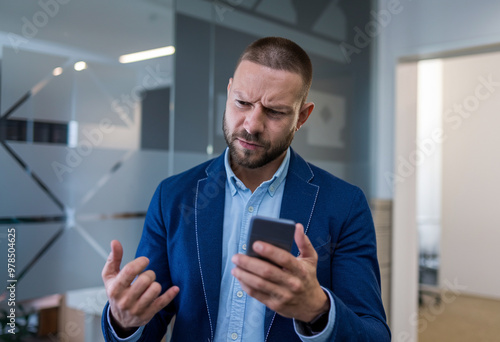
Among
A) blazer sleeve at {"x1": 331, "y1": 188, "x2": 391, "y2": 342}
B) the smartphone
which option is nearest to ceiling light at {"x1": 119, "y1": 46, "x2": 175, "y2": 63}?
blazer sleeve at {"x1": 331, "y1": 188, "x2": 391, "y2": 342}

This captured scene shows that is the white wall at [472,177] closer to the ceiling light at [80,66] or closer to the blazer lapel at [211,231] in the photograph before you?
the ceiling light at [80,66]

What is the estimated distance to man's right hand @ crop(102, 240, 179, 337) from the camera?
0.99m

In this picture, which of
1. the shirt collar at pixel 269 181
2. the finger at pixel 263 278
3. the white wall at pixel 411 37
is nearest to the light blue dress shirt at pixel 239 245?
the shirt collar at pixel 269 181

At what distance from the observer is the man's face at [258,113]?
4.18ft

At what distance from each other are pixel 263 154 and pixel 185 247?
11.9 inches

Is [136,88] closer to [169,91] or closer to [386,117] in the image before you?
[169,91]

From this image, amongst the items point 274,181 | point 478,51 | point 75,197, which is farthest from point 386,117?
point 274,181

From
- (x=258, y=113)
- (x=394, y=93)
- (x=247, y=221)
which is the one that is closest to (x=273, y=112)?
(x=258, y=113)

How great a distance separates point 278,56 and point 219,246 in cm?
50

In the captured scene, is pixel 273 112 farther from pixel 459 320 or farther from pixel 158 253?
pixel 459 320

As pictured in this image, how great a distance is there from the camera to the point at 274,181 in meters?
1.34

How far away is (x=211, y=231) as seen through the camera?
1.28 meters

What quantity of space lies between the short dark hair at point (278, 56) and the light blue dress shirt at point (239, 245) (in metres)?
0.23

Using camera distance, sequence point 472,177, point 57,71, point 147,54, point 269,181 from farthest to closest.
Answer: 1. point 472,177
2. point 147,54
3. point 57,71
4. point 269,181
